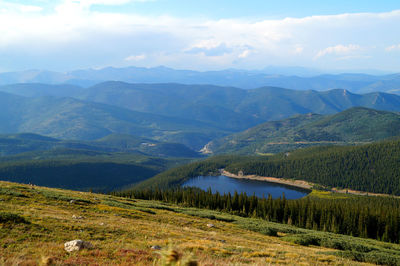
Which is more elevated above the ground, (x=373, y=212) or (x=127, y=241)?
(x=127, y=241)

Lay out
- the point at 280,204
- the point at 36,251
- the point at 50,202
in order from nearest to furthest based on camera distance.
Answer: the point at 36,251
the point at 50,202
the point at 280,204

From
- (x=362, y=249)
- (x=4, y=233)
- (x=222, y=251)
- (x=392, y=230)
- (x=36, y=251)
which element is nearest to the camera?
(x=36, y=251)

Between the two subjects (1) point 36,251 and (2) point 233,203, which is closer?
(1) point 36,251

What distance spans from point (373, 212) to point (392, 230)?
10.7m

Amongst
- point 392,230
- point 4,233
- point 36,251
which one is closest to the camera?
point 36,251

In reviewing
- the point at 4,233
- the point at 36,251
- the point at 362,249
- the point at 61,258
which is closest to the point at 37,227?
the point at 4,233

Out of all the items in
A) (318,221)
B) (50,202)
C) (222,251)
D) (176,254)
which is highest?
(176,254)

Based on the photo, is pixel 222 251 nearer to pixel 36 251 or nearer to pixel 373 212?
pixel 36 251

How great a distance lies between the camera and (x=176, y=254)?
9758 mm

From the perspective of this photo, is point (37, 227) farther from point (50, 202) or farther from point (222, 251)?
point (50, 202)

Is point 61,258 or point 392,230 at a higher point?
point 61,258

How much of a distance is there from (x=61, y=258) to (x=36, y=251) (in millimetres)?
3467

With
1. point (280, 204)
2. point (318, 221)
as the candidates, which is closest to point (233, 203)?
point (280, 204)

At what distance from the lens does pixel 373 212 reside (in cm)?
10725
